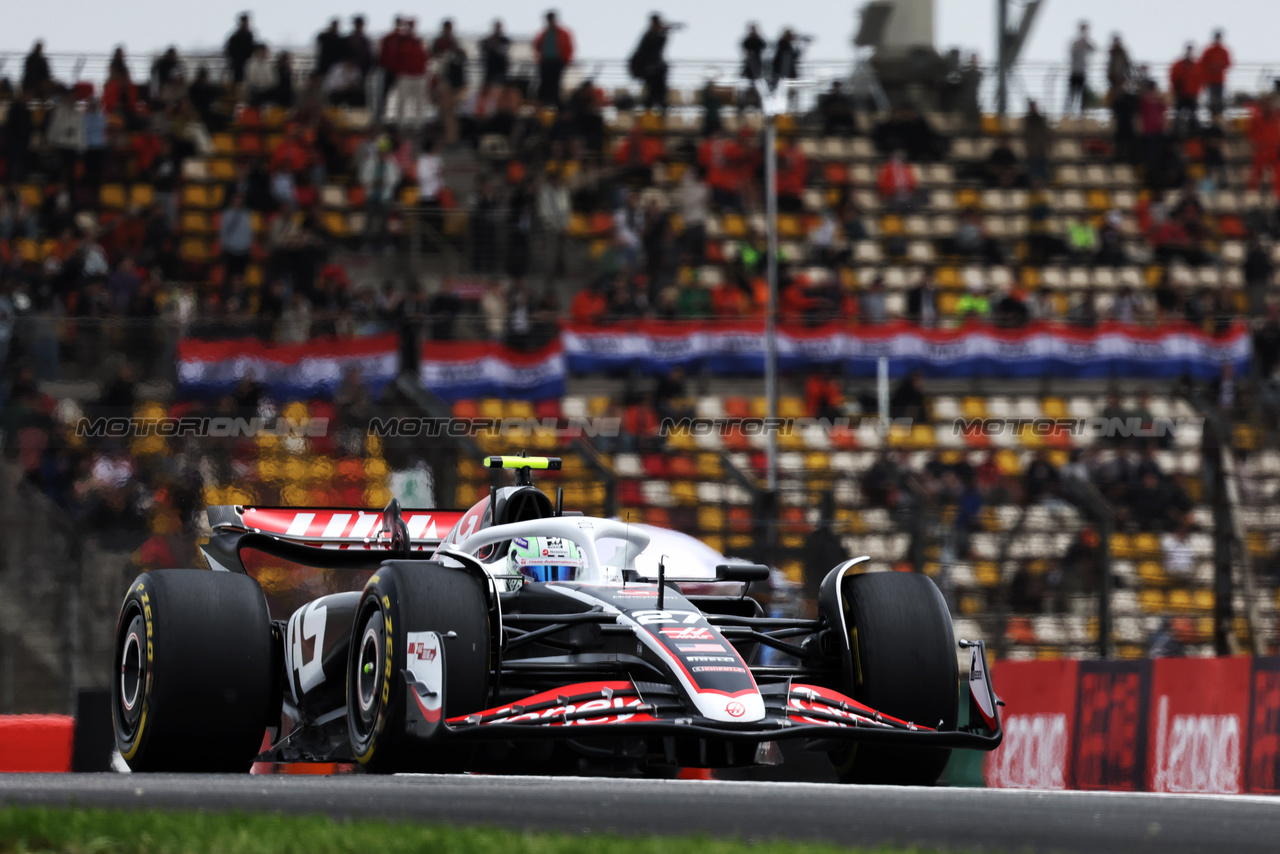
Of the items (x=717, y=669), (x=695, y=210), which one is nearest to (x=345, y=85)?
(x=695, y=210)

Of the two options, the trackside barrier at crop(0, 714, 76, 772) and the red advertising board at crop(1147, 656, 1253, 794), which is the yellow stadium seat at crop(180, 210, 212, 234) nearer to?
the trackside barrier at crop(0, 714, 76, 772)

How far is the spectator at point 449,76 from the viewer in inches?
824

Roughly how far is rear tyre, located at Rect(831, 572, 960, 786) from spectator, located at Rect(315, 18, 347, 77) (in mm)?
14329

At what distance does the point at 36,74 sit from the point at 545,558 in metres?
14.2

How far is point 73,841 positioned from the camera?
461 cm

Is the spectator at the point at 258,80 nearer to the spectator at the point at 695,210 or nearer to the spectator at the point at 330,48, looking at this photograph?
the spectator at the point at 330,48

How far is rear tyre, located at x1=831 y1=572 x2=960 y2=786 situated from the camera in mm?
7781

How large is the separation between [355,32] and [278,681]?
13.9 m

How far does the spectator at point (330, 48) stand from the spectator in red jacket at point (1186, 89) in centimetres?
907

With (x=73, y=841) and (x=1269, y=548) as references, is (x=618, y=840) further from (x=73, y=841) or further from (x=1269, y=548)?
(x=1269, y=548)

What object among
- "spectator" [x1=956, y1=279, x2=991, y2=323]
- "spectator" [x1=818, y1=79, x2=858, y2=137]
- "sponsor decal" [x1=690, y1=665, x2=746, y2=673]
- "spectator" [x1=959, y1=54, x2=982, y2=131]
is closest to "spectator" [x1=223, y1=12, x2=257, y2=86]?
"spectator" [x1=818, y1=79, x2=858, y2=137]

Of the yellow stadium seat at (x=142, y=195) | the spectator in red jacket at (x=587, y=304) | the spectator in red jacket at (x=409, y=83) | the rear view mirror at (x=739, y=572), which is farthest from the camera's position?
the spectator in red jacket at (x=409, y=83)

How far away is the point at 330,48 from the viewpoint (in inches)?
834

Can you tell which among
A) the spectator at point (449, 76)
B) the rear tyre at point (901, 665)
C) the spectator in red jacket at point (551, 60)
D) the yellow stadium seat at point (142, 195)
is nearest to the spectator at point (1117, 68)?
the spectator in red jacket at point (551, 60)
